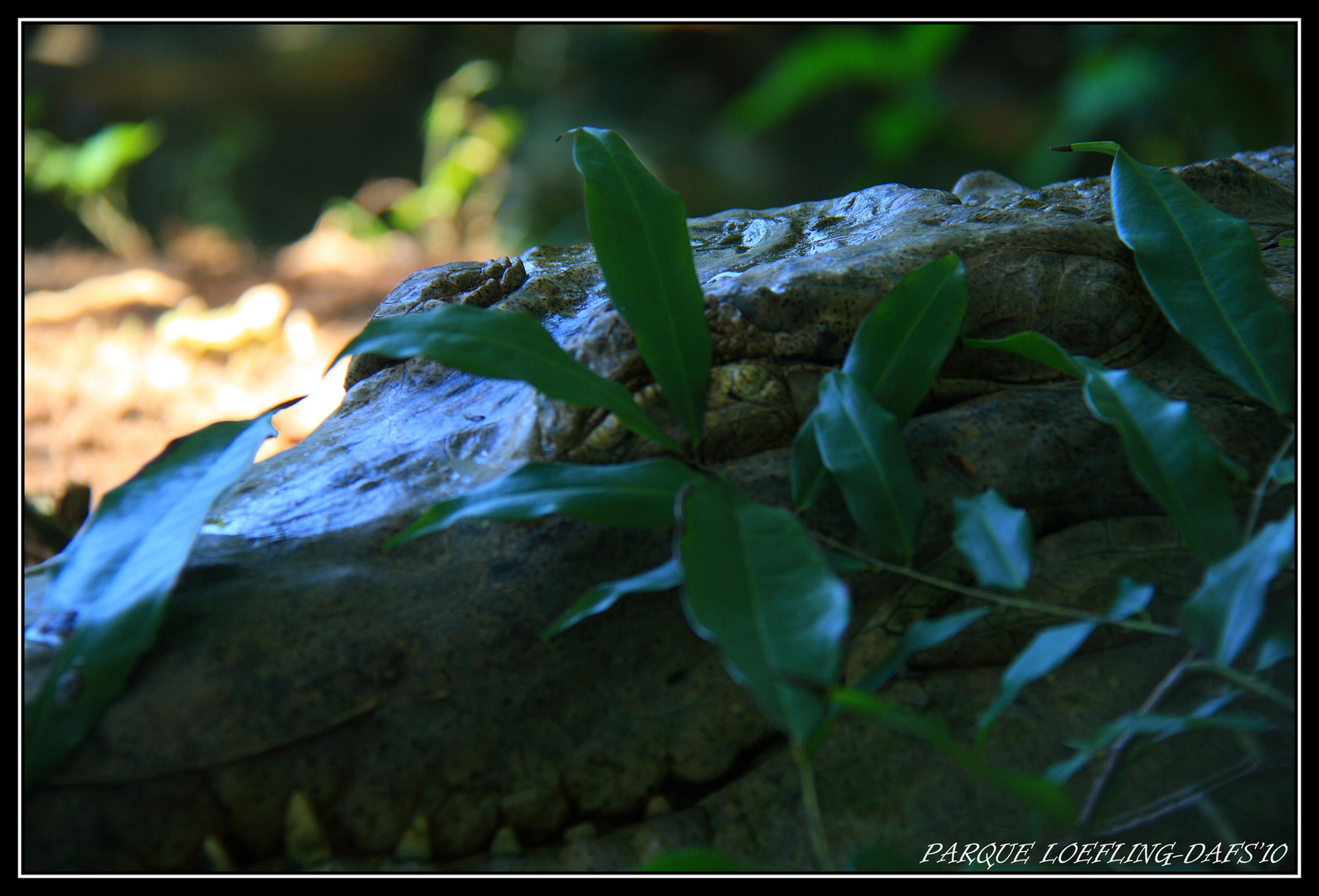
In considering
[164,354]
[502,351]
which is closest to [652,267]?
[502,351]

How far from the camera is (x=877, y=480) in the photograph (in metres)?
0.91

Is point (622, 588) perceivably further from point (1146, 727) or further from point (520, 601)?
point (1146, 727)

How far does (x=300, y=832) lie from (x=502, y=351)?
54 centimetres

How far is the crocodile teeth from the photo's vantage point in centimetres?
89

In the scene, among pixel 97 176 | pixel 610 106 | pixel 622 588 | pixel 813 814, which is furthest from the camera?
pixel 610 106

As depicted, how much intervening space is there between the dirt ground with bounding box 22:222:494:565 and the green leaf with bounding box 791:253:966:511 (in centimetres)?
165

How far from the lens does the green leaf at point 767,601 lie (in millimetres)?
668

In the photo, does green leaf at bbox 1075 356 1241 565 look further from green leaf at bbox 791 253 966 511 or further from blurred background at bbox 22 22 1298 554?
blurred background at bbox 22 22 1298 554

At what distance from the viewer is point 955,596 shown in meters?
1.02
